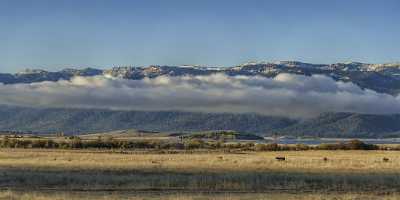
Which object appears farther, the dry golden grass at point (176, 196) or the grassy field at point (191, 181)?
the grassy field at point (191, 181)

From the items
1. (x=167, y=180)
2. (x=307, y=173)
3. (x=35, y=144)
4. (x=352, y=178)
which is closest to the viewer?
(x=167, y=180)

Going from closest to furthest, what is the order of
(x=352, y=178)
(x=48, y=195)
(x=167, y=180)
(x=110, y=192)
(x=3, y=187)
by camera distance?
1. (x=48, y=195)
2. (x=110, y=192)
3. (x=3, y=187)
4. (x=167, y=180)
5. (x=352, y=178)

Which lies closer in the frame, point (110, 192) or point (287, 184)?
point (110, 192)

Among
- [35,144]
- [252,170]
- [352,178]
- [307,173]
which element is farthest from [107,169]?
[35,144]

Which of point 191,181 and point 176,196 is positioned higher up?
point 176,196

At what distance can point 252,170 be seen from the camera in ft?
201

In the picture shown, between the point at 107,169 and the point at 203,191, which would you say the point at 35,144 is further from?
the point at 203,191

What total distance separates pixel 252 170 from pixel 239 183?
1461 centimetres

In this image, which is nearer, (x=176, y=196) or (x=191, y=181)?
(x=176, y=196)

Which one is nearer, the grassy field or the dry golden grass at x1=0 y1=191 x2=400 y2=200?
the dry golden grass at x1=0 y1=191 x2=400 y2=200

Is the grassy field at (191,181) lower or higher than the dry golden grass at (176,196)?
lower

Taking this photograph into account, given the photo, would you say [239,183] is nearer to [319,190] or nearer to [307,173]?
[319,190]

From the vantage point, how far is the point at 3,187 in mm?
44281

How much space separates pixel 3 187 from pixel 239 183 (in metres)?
13.2
